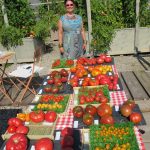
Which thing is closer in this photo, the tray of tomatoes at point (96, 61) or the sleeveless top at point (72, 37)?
the tray of tomatoes at point (96, 61)

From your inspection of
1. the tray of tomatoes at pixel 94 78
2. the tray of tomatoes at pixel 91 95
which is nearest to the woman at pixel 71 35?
the tray of tomatoes at pixel 94 78

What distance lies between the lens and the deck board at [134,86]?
5668 millimetres

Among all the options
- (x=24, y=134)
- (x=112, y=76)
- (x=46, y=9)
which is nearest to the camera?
(x=24, y=134)

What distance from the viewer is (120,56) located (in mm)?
9695

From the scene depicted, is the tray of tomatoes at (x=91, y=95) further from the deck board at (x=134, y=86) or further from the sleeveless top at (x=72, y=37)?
the sleeveless top at (x=72, y=37)

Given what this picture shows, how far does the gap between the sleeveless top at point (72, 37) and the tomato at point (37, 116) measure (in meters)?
3.08

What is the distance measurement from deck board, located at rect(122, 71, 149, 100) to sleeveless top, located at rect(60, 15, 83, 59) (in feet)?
4.62

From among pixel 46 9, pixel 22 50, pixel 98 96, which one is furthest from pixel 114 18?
pixel 98 96

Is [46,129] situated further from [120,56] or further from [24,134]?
[120,56]

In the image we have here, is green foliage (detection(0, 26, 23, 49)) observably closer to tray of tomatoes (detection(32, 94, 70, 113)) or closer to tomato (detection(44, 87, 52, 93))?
tomato (detection(44, 87, 52, 93))

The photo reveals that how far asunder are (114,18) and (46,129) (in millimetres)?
7149

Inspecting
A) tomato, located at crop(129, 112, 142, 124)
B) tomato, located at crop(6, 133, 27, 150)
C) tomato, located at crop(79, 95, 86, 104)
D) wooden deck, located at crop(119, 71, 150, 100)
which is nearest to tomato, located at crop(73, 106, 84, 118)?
tomato, located at crop(79, 95, 86, 104)

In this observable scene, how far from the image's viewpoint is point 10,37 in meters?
9.16

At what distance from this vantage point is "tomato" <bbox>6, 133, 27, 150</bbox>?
9.10 feet
